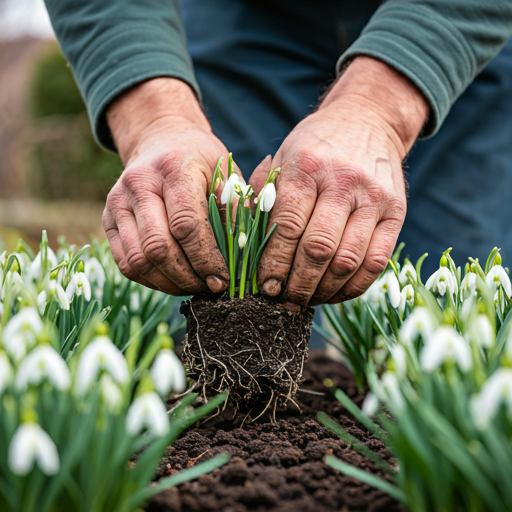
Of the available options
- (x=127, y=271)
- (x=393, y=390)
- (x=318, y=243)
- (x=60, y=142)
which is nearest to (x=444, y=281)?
(x=318, y=243)

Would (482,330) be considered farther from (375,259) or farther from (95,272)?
(95,272)

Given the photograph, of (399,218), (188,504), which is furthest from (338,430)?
(399,218)

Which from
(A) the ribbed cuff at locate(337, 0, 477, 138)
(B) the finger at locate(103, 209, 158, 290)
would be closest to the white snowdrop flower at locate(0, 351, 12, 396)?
(B) the finger at locate(103, 209, 158, 290)

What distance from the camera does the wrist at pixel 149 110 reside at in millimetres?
2084

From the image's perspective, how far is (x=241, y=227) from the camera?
1646 mm

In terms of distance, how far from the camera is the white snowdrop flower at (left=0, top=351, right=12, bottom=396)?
38.1 inches

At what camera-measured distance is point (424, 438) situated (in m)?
0.97

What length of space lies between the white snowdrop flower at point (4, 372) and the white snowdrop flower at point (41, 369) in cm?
2

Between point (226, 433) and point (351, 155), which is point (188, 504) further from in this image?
point (351, 155)

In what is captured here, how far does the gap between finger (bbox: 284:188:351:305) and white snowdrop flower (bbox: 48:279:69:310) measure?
2.18 feet

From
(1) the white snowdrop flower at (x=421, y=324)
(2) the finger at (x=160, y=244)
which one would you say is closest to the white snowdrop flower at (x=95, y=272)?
(2) the finger at (x=160, y=244)

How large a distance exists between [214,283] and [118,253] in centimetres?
37

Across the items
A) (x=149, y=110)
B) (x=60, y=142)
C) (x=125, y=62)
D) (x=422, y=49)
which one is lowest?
(x=60, y=142)

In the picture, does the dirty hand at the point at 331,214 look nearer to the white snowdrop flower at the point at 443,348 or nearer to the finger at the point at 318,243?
the finger at the point at 318,243
